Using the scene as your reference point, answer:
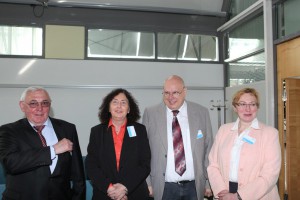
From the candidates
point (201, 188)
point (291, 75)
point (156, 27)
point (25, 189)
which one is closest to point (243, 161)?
point (201, 188)

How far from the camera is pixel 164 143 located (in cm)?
240

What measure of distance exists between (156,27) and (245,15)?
1559mm

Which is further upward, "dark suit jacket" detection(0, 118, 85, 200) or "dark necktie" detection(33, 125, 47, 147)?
"dark necktie" detection(33, 125, 47, 147)

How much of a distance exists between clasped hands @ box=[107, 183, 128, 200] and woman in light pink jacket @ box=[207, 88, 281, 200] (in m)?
0.65

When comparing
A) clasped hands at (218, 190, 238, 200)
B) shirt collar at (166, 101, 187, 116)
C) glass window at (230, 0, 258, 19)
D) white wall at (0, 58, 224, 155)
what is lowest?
clasped hands at (218, 190, 238, 200)

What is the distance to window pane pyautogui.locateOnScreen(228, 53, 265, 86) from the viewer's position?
4445mm

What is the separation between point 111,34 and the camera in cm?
523

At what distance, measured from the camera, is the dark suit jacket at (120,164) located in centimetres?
212

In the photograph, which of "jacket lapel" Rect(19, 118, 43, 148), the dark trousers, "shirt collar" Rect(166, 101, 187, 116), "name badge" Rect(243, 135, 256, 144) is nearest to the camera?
"jacket lapel" Rect(19, 118, 43, 148)

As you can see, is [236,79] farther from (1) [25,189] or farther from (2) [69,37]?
Answer: (1) [25,189]

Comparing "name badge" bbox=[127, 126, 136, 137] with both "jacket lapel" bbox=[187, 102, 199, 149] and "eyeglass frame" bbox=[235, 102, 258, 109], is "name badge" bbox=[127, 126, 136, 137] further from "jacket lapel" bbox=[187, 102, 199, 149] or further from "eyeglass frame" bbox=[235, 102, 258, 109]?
"eyeglass frame" bbox=[235, 102, 258, 109]

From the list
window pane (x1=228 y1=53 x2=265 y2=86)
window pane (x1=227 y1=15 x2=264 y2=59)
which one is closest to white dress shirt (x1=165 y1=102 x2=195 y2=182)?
window pane (x1=228 y1=53 x2=265 y2=86)

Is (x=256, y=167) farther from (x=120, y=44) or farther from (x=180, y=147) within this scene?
(x=120, y=44)

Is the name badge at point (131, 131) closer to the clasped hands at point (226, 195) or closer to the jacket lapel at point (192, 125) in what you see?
the jacket lapel at point (192, 125)
